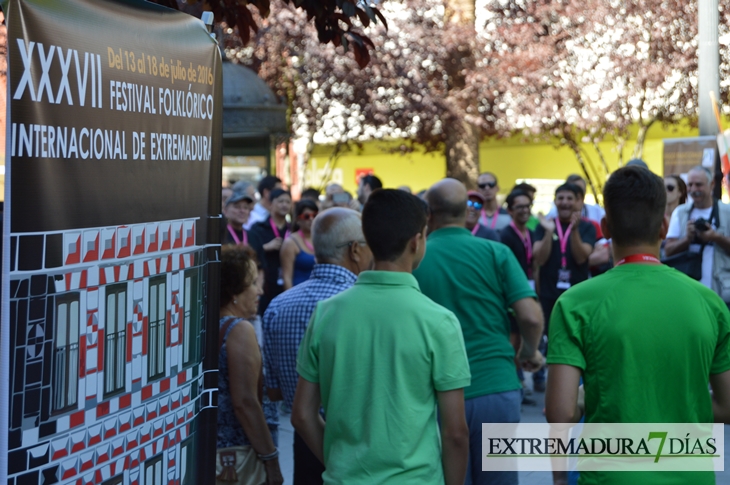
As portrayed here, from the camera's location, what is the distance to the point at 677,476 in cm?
296

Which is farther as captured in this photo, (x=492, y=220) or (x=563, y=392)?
(x=492, y=220)

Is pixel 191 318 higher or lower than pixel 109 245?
lower

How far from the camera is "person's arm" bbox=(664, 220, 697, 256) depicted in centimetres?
779

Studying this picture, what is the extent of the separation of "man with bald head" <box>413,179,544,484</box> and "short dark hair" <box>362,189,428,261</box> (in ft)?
4.45

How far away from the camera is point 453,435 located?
3.21m

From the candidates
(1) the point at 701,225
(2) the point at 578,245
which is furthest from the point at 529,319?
(2) the point at 578,245

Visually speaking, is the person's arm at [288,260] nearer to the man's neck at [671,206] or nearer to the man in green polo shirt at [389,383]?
the man's neck at [671,206]

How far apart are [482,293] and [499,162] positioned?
70.6 feet

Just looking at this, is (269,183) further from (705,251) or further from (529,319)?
(529,319)

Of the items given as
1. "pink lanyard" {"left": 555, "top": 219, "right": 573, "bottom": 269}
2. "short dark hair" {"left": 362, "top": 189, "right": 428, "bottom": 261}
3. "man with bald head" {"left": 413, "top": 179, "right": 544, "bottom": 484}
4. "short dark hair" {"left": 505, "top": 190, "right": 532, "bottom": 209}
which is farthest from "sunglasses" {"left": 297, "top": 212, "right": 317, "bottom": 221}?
A: "short dark hair" {"left": 362, "top": 189, "right": 428, "bottom": 261}

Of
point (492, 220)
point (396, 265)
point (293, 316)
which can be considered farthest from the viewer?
point (492, 220)

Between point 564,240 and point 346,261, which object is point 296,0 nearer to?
point 346,261

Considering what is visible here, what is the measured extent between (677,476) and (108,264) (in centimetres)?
189

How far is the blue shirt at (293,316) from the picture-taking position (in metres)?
4.45
